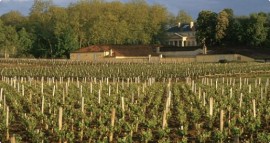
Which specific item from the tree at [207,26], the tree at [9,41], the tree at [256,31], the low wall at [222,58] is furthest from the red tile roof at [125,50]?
the tree at [256,31]

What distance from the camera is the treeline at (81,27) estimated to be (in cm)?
9731

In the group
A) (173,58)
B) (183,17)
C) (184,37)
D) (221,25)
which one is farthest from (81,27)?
(183,17)

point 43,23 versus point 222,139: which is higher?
point 43,23

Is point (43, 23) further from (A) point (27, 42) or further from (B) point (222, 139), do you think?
(B) point (222, 139)

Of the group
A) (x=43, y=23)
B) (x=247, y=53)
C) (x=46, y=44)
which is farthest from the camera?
(x=43, y=23)

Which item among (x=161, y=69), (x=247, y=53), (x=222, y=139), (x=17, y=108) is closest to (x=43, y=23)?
(x=247, y=53)

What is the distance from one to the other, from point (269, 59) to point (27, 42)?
4838cm

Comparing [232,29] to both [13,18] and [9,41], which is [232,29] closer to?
[9,41]

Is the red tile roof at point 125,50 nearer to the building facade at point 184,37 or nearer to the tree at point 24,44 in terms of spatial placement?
the tree at point 24,44

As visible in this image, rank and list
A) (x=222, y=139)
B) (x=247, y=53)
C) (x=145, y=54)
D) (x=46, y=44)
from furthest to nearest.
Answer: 1. (x=46, y=44)
2. (x=145, y=54)
3. (x=247, y=53)
4. (x=222, y=139)

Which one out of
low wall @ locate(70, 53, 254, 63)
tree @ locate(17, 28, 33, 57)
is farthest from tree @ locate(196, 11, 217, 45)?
tree @ locate(17, 28, 33, 57)

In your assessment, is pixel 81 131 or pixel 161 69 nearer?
pixel 81 131

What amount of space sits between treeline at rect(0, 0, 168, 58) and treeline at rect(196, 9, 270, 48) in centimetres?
2283

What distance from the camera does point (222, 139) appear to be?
46.1 ft
